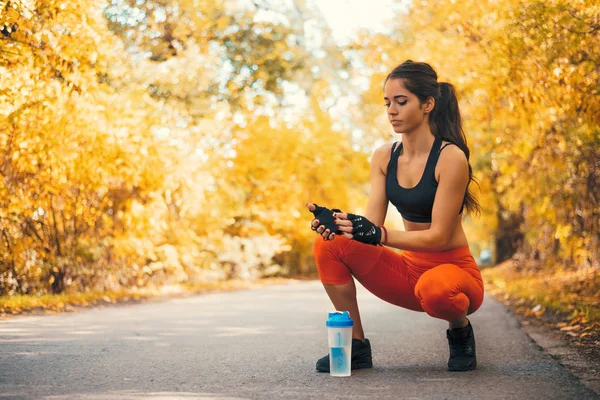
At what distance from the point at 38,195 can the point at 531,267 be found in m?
10.9

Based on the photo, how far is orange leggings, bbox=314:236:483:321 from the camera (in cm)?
488

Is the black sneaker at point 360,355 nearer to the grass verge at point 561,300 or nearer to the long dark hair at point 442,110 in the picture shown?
the long dark hair at point 442,110

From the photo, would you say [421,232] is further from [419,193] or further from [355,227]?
[355,227]

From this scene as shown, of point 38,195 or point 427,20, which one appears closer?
point 38,195

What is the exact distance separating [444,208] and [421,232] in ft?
0.61

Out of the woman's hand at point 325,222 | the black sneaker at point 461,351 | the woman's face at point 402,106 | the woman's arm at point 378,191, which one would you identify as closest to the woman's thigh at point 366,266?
the woman's arm at point 378,191

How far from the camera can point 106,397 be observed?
405cm

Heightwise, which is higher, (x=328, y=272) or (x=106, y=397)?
(x=328, y=272)

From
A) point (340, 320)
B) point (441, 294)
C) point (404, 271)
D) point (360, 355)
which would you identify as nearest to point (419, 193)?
point (404, 271)

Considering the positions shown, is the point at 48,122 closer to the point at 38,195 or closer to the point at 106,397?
the point at 38,195

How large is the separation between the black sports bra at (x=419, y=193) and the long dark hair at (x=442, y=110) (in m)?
0.08

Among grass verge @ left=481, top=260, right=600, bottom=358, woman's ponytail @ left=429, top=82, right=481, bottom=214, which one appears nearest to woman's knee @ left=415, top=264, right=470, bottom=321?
woman's ponytail @ left=429, top=82, right=481, bottom=214

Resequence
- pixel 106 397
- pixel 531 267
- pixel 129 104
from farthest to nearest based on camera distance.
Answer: pixel 531 267, pixel 129 104, pixel 106 397

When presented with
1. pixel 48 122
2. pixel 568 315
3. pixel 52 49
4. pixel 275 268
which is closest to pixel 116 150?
pixel 48 122
